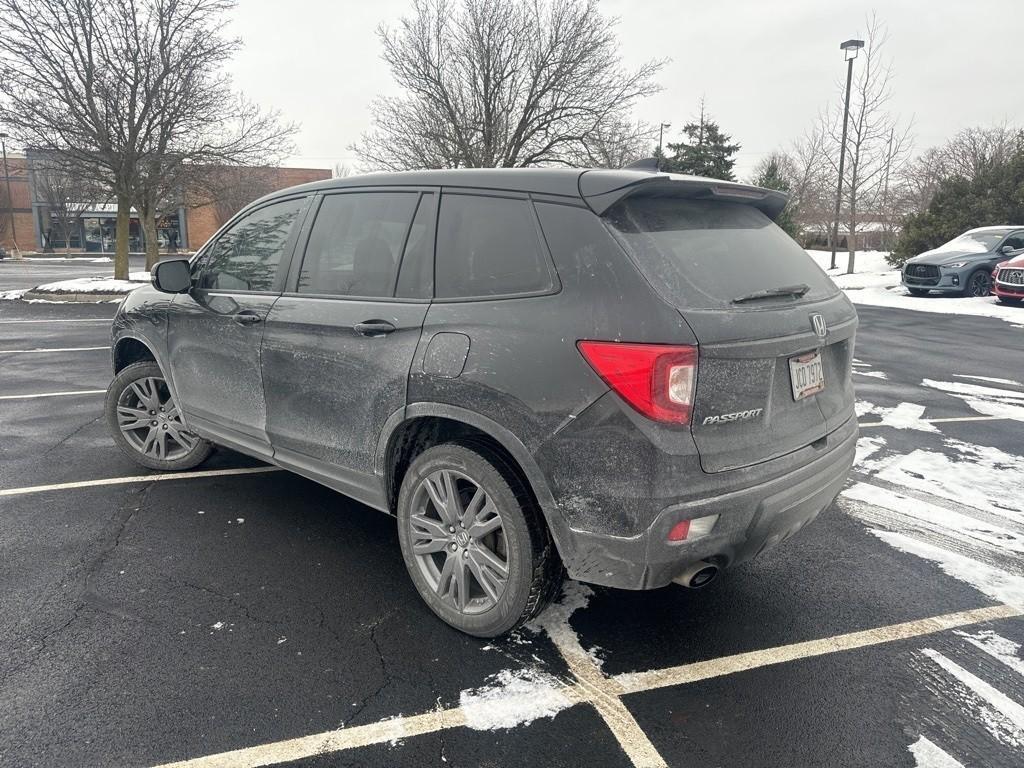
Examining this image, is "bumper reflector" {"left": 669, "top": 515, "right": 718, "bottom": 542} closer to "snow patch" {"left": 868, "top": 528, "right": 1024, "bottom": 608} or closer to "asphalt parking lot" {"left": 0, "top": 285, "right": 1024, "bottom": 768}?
"asphalt parking lot" {"left": 0, "top": 285, "right": 1024, "bottom": 768}

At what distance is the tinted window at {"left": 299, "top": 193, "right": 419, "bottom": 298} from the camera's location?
9.84 ft

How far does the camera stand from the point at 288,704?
2342 mm

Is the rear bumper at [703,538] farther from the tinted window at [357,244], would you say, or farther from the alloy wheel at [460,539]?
the tinted window at [357,244]

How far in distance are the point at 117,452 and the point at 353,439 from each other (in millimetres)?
2978

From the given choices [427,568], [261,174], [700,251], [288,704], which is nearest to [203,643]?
[288,704]

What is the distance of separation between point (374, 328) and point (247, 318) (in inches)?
40.2

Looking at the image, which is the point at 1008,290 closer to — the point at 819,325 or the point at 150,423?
the point at 819,325

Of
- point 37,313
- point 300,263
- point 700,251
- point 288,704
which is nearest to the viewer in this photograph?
point 288,704

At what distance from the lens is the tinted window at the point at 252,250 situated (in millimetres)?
3566

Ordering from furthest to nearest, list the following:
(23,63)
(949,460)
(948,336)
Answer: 1. (23,63)
2. (948,336)
3. (949,460)

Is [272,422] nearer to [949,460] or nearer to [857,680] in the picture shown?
[857,680]

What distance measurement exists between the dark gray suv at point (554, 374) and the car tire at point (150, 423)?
136 centimetres

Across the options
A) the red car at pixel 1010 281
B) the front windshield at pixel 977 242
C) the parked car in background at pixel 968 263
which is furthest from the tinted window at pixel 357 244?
the front windshield at pixel 977 242

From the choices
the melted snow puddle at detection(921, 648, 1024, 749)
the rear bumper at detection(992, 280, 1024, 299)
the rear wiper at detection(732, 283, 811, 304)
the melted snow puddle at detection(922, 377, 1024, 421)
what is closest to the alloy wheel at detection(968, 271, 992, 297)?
the rear bumper at detection(992, 280, 1024, 299)
